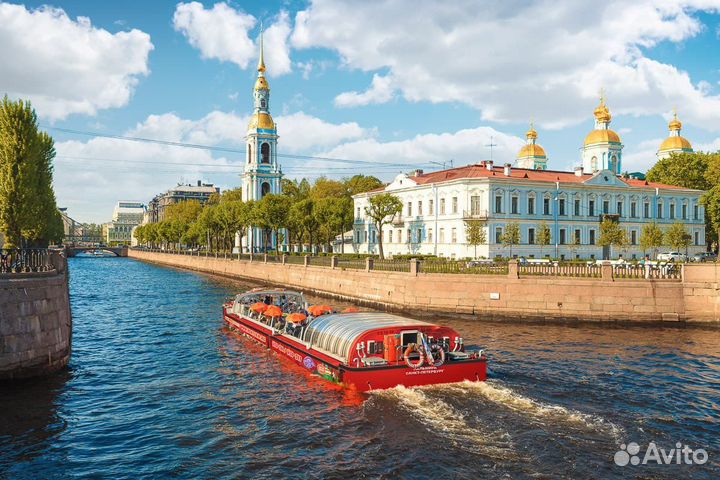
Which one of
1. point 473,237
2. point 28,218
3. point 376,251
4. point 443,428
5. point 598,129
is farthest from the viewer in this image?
point 598,129

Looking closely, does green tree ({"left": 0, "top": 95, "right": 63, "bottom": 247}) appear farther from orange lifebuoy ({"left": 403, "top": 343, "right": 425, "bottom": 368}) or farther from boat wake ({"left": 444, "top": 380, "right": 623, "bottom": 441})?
boat wake ({"left": 444, "top": 380, "right": 623, "bottom": 441})

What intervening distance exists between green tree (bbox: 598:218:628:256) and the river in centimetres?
3537

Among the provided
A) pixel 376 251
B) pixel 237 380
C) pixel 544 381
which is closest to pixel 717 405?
pixel 544 381

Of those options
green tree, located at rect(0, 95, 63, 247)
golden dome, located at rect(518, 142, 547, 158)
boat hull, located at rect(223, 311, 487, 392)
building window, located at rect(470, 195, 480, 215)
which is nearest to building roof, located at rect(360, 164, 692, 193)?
building window, located at rect(470, 195, 480, 215)

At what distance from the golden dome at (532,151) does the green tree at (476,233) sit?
1520 inches

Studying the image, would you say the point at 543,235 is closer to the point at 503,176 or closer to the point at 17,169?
the point at 503,176

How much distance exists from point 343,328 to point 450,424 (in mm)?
6139

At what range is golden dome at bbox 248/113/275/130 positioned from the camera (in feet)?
391

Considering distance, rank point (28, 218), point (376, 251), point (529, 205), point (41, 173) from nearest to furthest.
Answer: point (28, 218) < point (41, 173) < point (529, 205) < point (376, 251)

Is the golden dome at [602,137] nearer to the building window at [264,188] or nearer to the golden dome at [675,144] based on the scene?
the golden dome at [675,144]

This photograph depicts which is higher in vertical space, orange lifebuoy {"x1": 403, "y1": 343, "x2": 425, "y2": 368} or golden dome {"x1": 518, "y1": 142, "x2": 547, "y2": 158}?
golden dome {"x1": 518, "y1": 142, "x2": 547, "y2": 158}

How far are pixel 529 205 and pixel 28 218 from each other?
50.6 metres

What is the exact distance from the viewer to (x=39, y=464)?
1394 cm

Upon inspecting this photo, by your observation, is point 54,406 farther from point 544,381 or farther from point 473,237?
point 473,237
